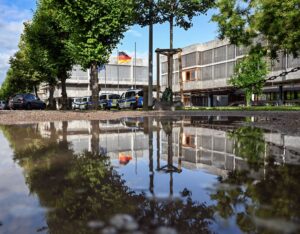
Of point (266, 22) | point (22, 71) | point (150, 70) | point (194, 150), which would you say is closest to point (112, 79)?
point (22, 71)

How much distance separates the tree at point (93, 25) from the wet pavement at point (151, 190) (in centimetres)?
1813

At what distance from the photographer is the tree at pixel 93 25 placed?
22.9m

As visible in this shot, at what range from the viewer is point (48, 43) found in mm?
32594

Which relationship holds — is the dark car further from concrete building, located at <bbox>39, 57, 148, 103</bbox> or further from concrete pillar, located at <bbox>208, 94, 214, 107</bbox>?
concrete building, located at <bbox>39, 57, 148, 103</bbox>

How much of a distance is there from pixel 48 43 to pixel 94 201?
31758mm

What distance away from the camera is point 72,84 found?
10056 centimetres

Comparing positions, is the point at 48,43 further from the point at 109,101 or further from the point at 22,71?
the point at 22,71

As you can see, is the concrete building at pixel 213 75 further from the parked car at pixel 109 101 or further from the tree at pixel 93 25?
the tree at pixel 93 25

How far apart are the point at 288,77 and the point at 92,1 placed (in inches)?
1658

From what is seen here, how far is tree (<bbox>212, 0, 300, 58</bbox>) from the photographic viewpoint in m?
11.2

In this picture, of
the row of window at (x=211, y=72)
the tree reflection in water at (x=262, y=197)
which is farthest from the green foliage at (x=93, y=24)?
the row of window at (x=211, y=72)

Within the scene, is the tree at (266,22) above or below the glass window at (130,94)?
above

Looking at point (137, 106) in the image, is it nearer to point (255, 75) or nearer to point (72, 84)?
point (255, 75)

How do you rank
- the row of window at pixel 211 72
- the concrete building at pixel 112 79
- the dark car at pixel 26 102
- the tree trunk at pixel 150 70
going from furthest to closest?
the concrete building at pixel 112 79 → the row of window at pixel 211 72 → the dark car at pixel 26 102 → the tree trunk at pixel 150 70
